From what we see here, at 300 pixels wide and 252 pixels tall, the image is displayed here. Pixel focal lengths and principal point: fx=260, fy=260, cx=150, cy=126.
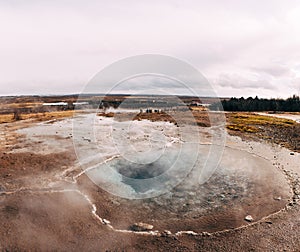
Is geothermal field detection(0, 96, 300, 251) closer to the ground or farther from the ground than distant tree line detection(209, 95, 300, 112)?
closer to the ground

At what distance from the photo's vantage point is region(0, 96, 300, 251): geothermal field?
827cm

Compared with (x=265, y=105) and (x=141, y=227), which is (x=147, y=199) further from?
(x=265, y=105)

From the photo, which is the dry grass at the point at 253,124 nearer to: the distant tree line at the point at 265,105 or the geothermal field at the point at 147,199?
the geothermal field at the point at 147,199

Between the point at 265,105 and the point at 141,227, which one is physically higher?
the point at 265,105

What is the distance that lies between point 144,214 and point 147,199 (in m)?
1.35

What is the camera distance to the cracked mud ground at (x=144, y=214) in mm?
8086

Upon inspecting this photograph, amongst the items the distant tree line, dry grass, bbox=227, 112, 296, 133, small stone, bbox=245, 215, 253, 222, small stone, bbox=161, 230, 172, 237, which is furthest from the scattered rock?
the distant tree line

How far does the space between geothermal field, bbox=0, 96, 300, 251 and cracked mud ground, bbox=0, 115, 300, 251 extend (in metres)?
0.03

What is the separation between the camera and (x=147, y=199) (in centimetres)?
1127

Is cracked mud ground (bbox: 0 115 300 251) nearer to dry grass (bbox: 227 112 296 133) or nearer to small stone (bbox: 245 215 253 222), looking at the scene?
small stone (bbox: 245 215 253 222)

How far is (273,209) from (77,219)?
7.66m

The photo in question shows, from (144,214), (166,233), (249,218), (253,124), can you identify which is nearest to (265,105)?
(253,124)

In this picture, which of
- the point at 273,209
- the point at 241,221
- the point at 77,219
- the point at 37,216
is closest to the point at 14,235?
the point at 37,216

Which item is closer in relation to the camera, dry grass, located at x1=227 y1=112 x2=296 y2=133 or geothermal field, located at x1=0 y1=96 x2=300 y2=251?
geothermal field, located at x1=0 y1=96 x2=300 y2=251
